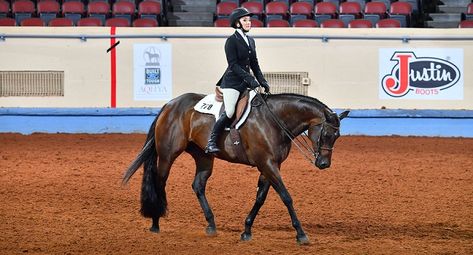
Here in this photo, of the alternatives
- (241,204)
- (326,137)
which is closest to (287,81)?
(241,204)

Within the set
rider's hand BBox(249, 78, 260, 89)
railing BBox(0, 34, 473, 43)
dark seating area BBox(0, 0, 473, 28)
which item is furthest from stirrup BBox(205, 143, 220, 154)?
dark seating area BBox(0, 0, 473, 28)

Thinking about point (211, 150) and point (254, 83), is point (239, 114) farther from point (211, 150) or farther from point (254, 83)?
point (211, 150)

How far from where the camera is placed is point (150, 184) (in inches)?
386

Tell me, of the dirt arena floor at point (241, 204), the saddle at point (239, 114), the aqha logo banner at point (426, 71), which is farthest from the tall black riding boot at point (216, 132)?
the aqha logo banner at point (426, 71)

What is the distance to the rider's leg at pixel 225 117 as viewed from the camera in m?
9.34

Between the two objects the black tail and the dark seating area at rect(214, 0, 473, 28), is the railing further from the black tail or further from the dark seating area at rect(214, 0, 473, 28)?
the black tail

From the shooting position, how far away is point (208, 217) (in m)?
9.52

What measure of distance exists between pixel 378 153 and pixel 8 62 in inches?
346

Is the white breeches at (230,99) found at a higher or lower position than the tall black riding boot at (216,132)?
higher

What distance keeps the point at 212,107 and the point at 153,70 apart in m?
9.26

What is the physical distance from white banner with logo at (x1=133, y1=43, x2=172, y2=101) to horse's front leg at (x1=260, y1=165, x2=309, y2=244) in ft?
32.8

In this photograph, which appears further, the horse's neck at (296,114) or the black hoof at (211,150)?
the black hoof at (211,150)

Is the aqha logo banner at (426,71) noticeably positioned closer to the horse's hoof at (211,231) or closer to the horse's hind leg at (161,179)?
the horse's hind leg at (161,179)

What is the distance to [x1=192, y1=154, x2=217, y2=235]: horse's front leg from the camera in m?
9.48
